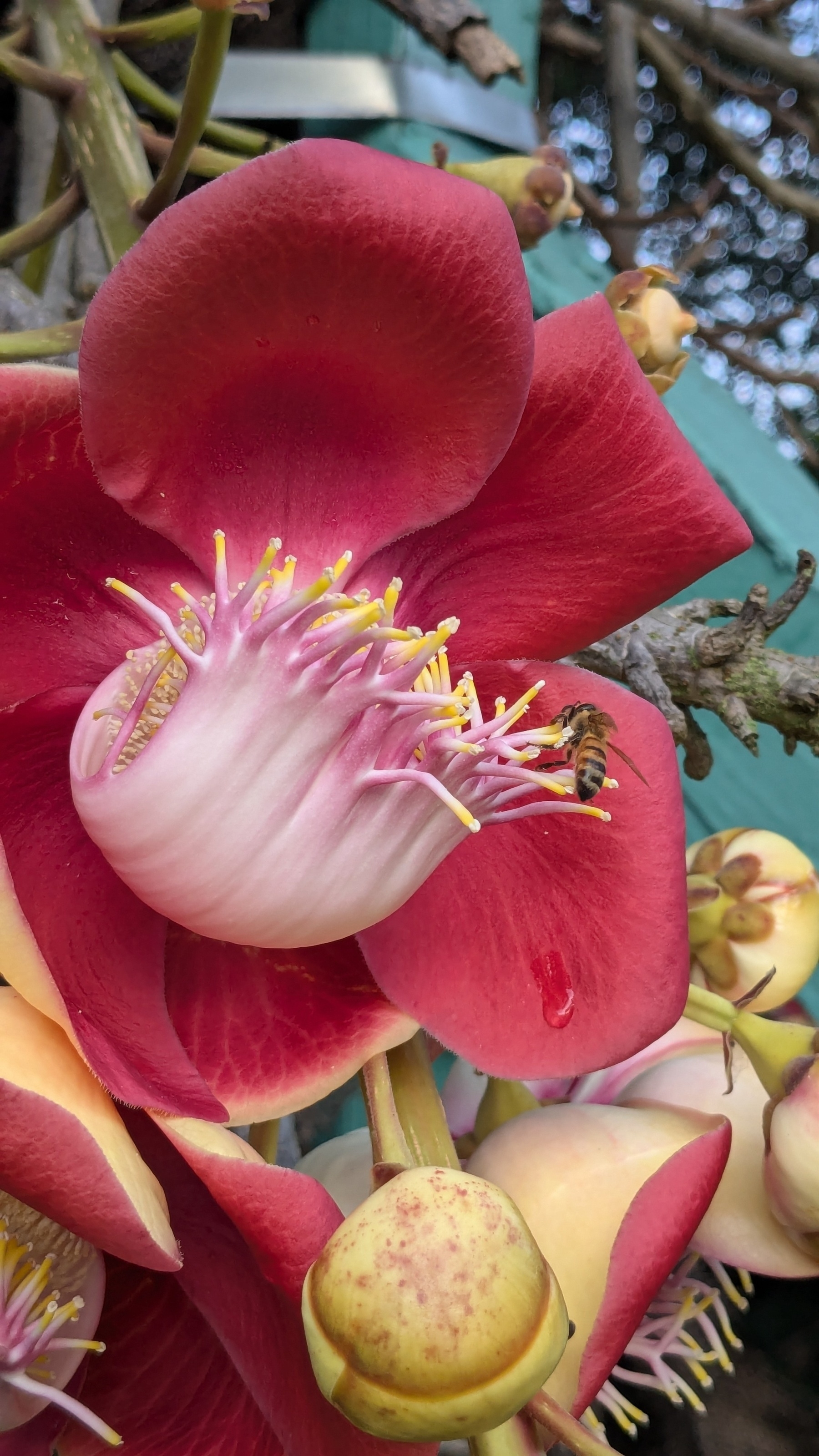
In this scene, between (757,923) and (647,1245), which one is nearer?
(647,1245)

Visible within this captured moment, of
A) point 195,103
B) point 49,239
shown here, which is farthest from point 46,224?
point 195,103

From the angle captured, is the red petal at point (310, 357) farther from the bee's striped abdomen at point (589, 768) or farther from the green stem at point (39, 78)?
the green stem at point (39, 78)

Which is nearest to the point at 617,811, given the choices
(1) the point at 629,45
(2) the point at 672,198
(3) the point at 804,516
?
(3) the point at 804,516

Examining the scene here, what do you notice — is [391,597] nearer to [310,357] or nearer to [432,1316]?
[310,357]

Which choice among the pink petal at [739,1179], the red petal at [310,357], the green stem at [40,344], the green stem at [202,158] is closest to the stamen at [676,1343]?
the pink petal at [739,1179]

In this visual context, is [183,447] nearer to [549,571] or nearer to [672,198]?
[549,571]

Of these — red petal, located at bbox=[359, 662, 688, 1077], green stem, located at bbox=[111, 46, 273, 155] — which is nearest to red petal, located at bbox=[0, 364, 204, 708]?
red petal, located at bbox=[359, 662, 688, 1077]

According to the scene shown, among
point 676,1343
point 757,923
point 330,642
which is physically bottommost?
point 676,1343
